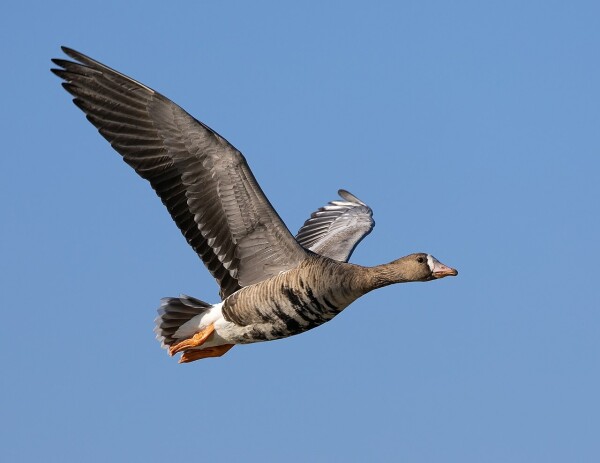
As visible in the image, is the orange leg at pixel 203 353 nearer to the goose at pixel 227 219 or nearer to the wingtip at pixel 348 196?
the goose at pixel 227 219

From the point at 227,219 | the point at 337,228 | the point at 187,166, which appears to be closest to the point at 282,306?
the point at 227,219

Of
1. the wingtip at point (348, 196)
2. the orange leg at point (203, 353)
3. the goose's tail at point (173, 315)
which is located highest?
the wingtip at point (348, 196)

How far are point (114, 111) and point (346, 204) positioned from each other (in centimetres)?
724

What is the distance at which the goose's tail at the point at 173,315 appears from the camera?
15.6 metres

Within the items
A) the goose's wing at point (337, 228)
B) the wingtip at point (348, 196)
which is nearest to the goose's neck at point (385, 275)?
the goose's wing at point (337, 228)

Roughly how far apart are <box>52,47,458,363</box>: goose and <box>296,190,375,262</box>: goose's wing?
3.45m

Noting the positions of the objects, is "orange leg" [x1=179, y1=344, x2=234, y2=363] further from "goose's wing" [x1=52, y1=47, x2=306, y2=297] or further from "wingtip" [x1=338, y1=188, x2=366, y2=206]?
"wingtip" [x1=338, y1=188, x2=366, y2=206]

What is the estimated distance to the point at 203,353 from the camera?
51.7ft

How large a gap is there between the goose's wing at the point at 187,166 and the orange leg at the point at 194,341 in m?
0.95

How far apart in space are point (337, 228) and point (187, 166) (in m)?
5.42

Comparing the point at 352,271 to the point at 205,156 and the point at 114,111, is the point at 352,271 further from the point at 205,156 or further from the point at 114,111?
the point at 114,111

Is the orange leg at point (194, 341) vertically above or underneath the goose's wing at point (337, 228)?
underneath

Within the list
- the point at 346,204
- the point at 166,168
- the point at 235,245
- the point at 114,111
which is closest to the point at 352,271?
the point at 235,245

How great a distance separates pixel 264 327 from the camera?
14.6 meters
